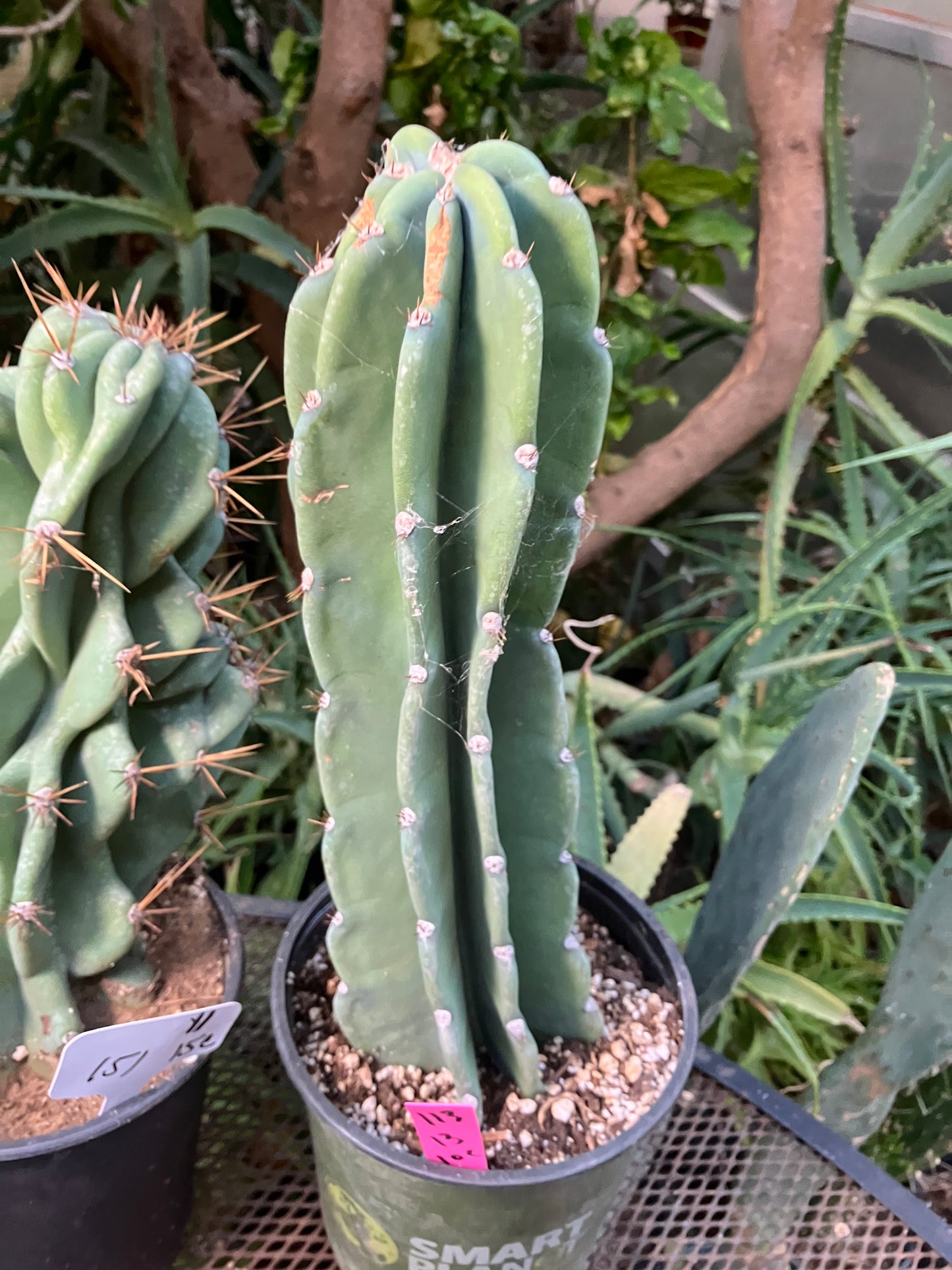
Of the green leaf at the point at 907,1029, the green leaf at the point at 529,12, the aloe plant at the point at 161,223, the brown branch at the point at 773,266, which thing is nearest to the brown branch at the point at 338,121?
the aloe plant at the point at 161,223

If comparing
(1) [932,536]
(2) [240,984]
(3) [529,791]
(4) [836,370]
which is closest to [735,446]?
(4) [836,370]

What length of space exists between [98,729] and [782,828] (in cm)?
52

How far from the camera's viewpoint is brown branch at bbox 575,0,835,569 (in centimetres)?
98

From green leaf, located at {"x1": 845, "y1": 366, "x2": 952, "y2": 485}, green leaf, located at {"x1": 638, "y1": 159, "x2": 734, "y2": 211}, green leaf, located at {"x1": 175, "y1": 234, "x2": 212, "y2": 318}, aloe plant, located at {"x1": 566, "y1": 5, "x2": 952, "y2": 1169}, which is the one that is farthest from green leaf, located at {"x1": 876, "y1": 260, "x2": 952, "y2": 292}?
green leaf, located at {"x1": 175, "y1": 234, "x2": 212, "y2": 318}

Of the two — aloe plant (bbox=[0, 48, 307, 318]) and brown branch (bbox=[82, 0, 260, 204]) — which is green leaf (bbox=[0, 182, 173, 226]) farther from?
brown branch (bbox=[82, 0, 260, 204])

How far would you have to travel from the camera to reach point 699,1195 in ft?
2.23

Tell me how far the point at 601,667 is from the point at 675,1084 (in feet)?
2.47

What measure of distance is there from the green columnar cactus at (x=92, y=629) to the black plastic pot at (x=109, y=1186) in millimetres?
74

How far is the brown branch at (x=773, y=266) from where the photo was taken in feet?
3.23

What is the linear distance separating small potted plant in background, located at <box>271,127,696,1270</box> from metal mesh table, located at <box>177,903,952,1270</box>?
0.05 m

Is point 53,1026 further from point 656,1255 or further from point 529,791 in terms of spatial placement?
point 656,1255

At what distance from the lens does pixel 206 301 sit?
3.70 feet

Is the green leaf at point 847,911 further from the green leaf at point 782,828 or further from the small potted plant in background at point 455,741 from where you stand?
the small potted plant in background at point 455,741

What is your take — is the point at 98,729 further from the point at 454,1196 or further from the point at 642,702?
the point at 642,702
